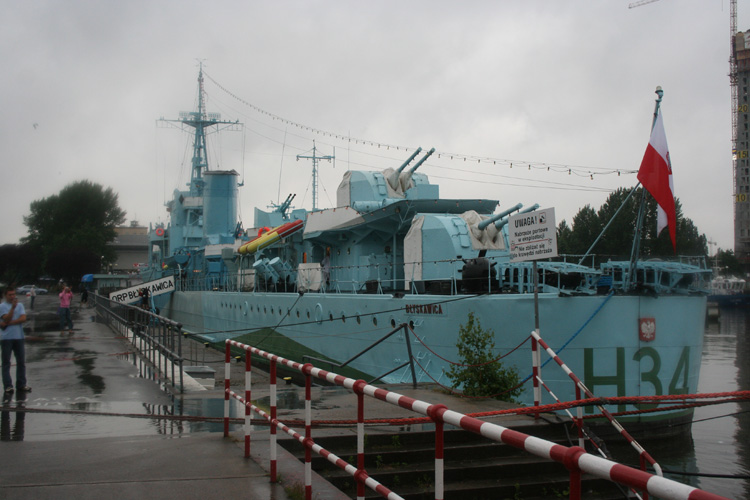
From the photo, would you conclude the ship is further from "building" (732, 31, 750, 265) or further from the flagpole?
"building" (732, 31, 750, 265)

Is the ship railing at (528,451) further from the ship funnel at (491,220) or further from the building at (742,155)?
the building at (742,155)

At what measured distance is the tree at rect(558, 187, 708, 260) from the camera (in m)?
48.4

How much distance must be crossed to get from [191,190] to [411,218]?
1198 inches

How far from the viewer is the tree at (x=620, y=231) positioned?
48.4 m

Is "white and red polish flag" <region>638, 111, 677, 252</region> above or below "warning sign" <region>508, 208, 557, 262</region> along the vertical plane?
above

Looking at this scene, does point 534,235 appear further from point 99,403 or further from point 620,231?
point 620,231

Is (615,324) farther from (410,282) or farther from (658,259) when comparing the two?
(410,282)

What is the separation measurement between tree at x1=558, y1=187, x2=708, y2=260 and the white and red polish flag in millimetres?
36286

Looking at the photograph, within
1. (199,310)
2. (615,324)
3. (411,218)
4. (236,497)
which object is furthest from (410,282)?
(199,310)

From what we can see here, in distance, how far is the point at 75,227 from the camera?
82.9 metres

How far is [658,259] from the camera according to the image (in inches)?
520

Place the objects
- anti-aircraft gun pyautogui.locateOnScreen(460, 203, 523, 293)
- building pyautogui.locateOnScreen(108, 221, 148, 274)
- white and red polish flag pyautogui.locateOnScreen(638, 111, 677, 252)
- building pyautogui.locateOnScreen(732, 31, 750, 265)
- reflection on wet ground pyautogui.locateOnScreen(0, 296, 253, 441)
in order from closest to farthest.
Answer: reflection on wet ground pyautogui.locateOnScreen(0, 296, 253, 441)
white and red polish flag pyautogui.locateOnScreen(638, 111, 677, 252)
anti-aircraft gun pyautogui.locateOnScreen(460, 203, 523, 293)
building pyautogui.locateOnScreen(732, 31, 750, 265)
building pyautogui.locateOnScreen(108, 221, 148, 274)

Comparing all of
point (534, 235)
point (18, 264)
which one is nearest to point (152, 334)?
point (534, 235)

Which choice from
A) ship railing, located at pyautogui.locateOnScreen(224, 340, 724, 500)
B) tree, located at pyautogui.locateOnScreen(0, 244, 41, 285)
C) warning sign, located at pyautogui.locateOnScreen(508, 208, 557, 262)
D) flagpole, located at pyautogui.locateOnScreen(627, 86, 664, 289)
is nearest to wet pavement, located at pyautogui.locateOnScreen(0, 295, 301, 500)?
ship railing, located at pyautogui.locateOnScreen(224, 340, 724, 500)
